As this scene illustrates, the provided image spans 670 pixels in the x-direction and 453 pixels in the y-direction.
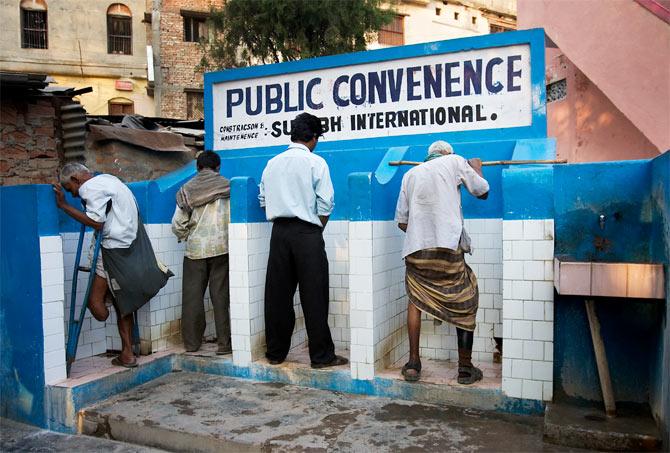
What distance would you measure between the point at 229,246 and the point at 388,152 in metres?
1.69

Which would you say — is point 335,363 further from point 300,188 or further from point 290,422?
point 300,188

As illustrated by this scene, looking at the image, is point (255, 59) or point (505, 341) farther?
point (255, 59)

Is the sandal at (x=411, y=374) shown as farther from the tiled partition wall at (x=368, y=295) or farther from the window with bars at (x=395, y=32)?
the window with bars at (x=395, y=32)

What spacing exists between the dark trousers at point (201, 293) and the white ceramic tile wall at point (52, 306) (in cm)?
121

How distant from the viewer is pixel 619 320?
12.9ft

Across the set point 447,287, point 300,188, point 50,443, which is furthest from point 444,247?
point 50,443

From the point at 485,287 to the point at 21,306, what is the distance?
372cm

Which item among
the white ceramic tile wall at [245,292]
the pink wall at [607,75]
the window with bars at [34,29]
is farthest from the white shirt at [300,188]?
the window with bars at [34,29]

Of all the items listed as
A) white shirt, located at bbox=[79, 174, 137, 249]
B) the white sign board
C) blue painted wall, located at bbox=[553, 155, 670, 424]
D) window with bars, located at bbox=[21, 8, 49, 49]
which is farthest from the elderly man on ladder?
window with bars, located at bbox=[21, 8, 49, 49]

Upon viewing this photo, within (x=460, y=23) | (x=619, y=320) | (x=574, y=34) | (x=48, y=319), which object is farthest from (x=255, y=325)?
(x=460, y=23)

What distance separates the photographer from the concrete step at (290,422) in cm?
366

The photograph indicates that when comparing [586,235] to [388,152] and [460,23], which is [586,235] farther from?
[460,23]

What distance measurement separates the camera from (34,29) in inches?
823

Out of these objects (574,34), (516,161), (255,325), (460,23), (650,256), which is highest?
(460,23)
